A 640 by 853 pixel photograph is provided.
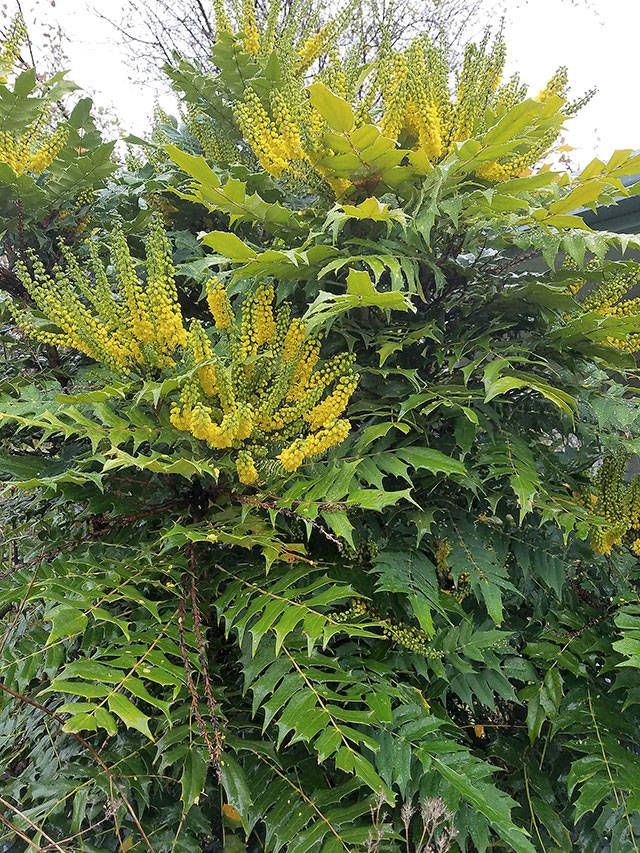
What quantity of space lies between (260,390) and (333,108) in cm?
66

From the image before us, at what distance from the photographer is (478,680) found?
1499 mm

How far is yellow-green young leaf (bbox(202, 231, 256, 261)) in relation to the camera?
1.30m

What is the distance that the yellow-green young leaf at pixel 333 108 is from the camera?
4.23 ft

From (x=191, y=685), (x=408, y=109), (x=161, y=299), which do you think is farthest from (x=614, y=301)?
(x=191, y=685)

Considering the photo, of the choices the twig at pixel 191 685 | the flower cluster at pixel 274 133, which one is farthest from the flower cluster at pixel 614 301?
the twig at pixel 191 685

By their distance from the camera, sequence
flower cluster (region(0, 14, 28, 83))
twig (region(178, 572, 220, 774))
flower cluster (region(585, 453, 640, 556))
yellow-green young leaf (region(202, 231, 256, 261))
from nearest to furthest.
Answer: twig (region(178, 572, 220, 774)) → yellow-green young leaf (region(202, 231, 256, 261)) → flower cluster (region(585, 453, 640, 556)) → flower cluster (region(0, 14, 28, 83))

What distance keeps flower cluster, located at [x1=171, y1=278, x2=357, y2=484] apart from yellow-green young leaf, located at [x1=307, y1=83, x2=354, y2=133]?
41 centimetres

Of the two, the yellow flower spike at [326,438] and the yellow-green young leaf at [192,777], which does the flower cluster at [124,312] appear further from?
the yellow-green young leaf at [192,777]

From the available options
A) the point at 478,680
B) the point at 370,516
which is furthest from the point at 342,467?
the point at 478,680

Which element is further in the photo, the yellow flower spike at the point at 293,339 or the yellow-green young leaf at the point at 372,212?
the yellow flower spike at the point at 293,339

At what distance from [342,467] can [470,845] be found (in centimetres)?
113

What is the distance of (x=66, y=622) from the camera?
3.66 ft

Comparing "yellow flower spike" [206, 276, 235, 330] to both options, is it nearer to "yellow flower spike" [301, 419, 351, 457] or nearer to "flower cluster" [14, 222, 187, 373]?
"flower cluster" [14, 222, 187, 373]

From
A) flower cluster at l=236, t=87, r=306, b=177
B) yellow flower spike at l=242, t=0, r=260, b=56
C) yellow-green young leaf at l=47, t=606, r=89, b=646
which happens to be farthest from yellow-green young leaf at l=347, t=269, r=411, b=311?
yellow flower spike at l=242, t=0, r=260, b=56
